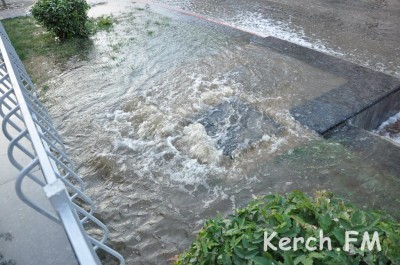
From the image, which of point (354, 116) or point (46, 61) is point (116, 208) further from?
point (46, 61)

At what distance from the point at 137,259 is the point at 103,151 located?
1871mm

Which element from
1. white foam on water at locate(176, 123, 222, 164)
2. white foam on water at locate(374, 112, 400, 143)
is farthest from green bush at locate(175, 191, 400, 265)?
white foam on water at locate(374, 112, 400, 143)

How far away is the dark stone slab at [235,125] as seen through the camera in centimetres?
443

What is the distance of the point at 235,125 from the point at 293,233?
10.6ft

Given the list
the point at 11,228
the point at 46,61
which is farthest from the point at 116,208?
the point at 46,61

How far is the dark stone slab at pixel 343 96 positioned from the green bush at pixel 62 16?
5619mm

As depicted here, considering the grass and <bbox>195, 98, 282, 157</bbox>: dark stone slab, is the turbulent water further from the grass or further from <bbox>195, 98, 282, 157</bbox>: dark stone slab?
the grass

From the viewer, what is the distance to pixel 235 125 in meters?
4.76

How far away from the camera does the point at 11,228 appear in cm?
304

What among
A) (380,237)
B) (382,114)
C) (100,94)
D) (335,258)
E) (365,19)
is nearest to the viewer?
(335,258)

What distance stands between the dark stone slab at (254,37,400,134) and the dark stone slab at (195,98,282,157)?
498 mm

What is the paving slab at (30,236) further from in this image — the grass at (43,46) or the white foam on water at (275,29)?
the white foam on water at (275,29)

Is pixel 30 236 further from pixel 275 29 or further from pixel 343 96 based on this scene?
pixel 275 29

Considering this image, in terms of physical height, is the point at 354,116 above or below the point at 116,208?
above
